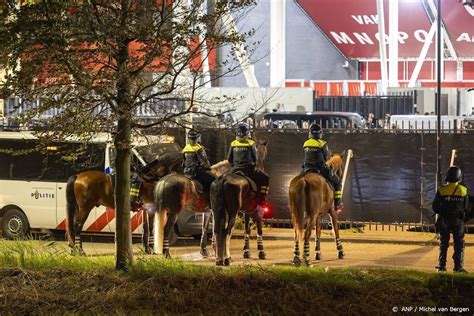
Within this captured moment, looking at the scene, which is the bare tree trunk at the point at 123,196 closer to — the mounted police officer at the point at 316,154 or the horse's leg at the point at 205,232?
the mounted police officer at the point at 316,154

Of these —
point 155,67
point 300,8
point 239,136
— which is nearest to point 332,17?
point 300,8

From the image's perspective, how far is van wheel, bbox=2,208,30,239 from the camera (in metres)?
23.8

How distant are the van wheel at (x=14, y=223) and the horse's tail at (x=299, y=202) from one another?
796 cm

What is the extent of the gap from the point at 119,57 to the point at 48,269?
363 cm

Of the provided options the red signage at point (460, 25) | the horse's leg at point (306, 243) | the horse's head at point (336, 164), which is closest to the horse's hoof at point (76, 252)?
the horse's leg at point (306, 243)

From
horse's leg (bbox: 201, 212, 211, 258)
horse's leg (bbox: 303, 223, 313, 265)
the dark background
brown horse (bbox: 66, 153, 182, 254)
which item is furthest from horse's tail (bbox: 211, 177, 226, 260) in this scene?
the dark background

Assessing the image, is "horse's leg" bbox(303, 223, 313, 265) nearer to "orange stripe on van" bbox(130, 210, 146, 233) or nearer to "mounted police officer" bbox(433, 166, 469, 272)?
"mounted police officer" bbox(433, 166, 469, 272)

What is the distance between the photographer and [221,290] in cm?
1392

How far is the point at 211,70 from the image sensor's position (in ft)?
55.5

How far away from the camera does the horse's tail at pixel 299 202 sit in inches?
728

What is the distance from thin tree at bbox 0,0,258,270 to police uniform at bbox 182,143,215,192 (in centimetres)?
418

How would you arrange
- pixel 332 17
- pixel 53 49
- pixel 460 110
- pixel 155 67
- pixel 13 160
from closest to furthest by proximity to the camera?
pixel 53 49, pixel 155 67, pixel 13 160, pixel 460 110, pixel 332 17

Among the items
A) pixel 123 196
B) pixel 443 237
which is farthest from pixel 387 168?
pixel 123 196

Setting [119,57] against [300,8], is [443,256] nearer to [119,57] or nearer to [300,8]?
[119,57]
